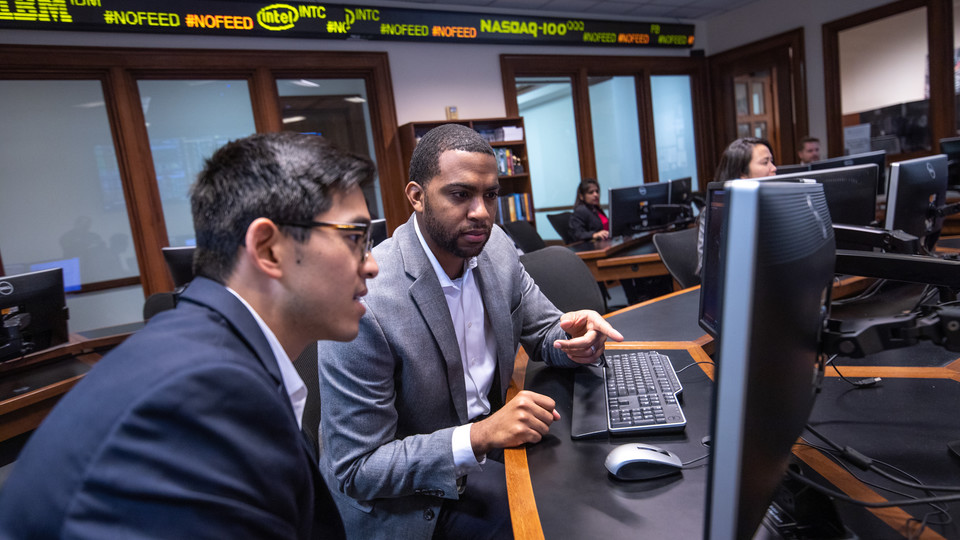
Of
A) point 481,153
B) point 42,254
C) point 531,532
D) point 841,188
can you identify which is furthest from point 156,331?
point 42,254

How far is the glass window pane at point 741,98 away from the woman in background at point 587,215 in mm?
2937

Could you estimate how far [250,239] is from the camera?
741 mm

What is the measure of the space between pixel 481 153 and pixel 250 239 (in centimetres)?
78

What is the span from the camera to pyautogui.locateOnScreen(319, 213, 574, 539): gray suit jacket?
1.09 meters

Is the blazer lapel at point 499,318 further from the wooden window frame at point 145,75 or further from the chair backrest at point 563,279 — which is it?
the wooden window frame at point 145,75

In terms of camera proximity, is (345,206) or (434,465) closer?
(345,206)

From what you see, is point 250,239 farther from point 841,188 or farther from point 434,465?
point 841,188

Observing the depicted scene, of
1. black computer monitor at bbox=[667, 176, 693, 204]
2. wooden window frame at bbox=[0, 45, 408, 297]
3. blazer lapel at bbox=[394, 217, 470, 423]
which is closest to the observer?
blazer lapel at bbox=[394, 217, 470, 423]

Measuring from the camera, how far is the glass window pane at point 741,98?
6945 millimetres

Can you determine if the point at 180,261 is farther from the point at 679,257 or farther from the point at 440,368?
the point at 679,257

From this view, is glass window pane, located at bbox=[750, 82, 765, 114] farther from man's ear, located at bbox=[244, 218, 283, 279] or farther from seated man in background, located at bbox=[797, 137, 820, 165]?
man's ear, located at bbox=[244, 218, 283, 279]

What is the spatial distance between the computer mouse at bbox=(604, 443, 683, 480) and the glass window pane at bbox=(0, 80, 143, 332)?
4.65m

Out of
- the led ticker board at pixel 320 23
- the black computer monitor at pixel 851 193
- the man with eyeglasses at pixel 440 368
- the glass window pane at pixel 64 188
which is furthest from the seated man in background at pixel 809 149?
the glass window pane at pixel 64 188

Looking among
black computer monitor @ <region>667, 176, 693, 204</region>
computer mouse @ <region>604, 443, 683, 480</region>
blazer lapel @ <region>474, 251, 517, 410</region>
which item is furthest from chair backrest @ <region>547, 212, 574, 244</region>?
computer mouse @ <region>604, 443, 683, 480</region>
